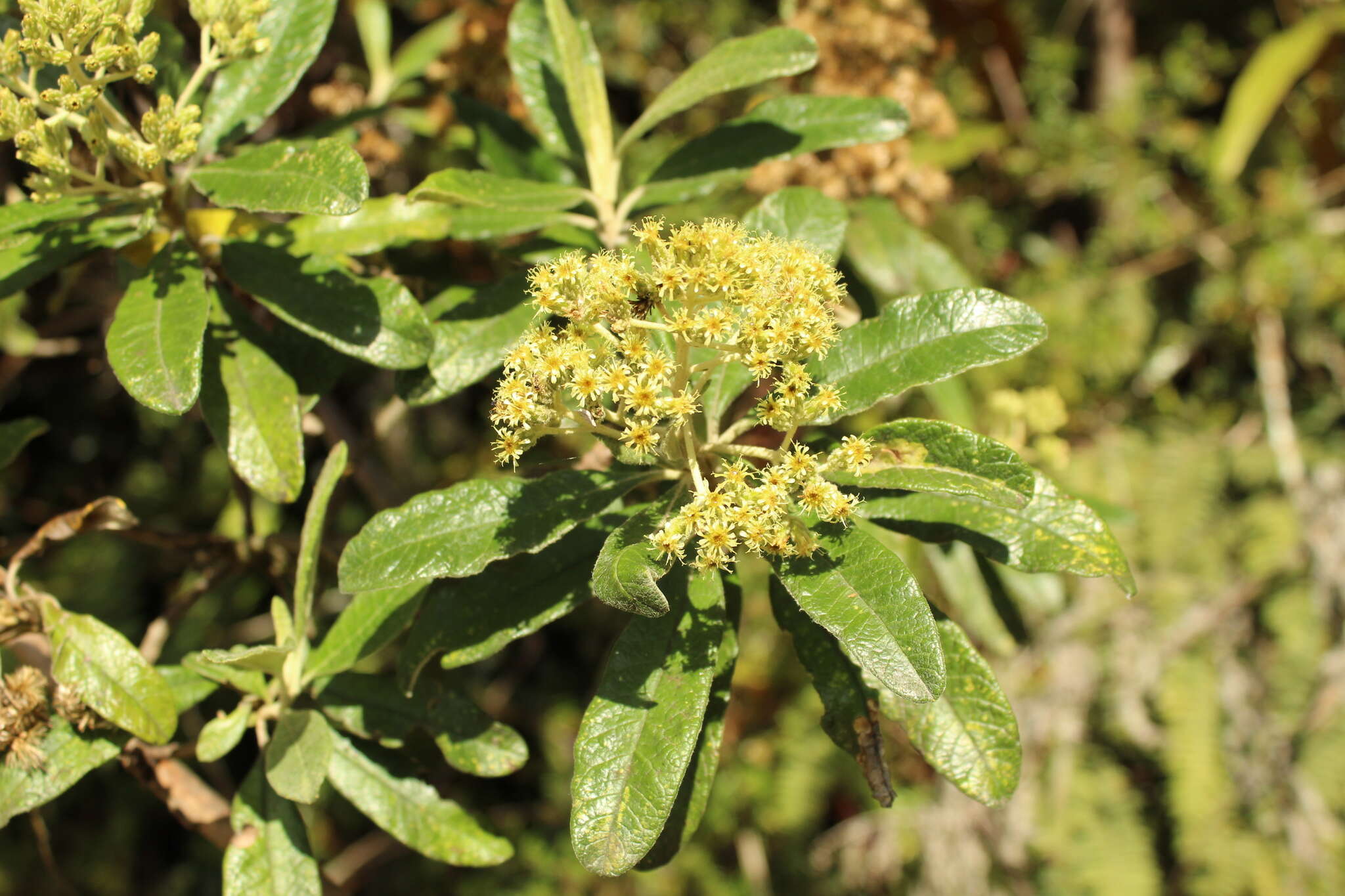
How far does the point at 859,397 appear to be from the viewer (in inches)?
48.1

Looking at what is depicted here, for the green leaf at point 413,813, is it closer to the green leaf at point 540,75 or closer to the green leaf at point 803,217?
the green leaf at point 803,217

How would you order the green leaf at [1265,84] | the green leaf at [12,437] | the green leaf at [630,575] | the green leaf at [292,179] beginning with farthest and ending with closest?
the green leaf at [1265,84] → the green leaf at [12,437] → the green leaf at [292,179] → the green leaf at [630,575]

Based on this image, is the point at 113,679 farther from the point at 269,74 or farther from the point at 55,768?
the point at 269,74

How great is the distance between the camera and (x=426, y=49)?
2.30m

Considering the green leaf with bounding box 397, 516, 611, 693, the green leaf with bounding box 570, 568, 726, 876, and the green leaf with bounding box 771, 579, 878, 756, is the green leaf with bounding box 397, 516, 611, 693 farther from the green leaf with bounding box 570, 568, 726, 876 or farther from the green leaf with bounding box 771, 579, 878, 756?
the green leaf with bounding box 771, 579, 878, 756

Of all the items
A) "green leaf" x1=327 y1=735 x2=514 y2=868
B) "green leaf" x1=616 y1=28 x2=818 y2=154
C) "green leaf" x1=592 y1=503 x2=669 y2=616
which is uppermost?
"green leaf" x1=616 y1=28 x2=818 y2=154

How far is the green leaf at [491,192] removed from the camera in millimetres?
1247

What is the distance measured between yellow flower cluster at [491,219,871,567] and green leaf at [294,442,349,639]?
1.17ft

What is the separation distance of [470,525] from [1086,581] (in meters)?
2.62

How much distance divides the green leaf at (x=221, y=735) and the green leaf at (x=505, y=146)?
98 cm

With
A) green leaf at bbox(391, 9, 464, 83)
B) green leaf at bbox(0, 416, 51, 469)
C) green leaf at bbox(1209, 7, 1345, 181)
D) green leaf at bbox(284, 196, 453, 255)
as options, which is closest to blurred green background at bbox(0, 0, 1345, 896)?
green leaf at bbox(1209, 7, 1345, 181)

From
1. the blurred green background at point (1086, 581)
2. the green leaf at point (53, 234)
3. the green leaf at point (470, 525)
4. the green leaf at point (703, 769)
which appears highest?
the green leaf at point (53, 234)

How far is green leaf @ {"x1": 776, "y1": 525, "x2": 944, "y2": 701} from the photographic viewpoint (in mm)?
985

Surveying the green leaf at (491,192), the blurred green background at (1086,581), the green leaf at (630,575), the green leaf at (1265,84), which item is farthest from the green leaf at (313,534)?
the green leaf at (1265,84)
